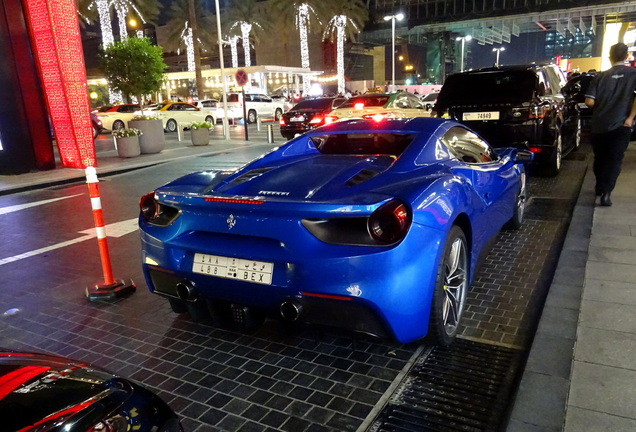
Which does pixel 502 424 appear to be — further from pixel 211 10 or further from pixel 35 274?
pixel 211 10

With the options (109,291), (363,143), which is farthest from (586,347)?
(109,291)

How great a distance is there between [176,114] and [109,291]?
22833mm

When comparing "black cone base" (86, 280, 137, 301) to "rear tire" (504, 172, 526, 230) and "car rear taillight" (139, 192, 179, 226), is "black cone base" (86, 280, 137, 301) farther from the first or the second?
"rear tire" (504, 172, 526, 230)

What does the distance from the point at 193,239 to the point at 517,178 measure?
12.2ft

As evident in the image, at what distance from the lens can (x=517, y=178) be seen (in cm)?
527

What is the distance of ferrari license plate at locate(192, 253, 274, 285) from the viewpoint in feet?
9.23

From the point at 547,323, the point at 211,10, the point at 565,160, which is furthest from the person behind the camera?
the point at 211,10

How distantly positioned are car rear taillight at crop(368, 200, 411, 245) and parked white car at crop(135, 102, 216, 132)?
23897mm

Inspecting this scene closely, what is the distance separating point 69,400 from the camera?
156cm

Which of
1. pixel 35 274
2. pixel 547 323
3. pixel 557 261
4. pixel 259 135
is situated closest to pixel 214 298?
pixel 547 323

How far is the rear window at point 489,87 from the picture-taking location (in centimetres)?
815

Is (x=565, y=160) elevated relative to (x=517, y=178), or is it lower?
lower

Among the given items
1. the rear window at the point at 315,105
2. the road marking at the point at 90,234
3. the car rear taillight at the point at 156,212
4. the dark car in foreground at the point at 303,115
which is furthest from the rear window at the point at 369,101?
the car rear taillight at the point at 156,212

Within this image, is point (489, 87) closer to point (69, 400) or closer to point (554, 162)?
point (554, 162)
